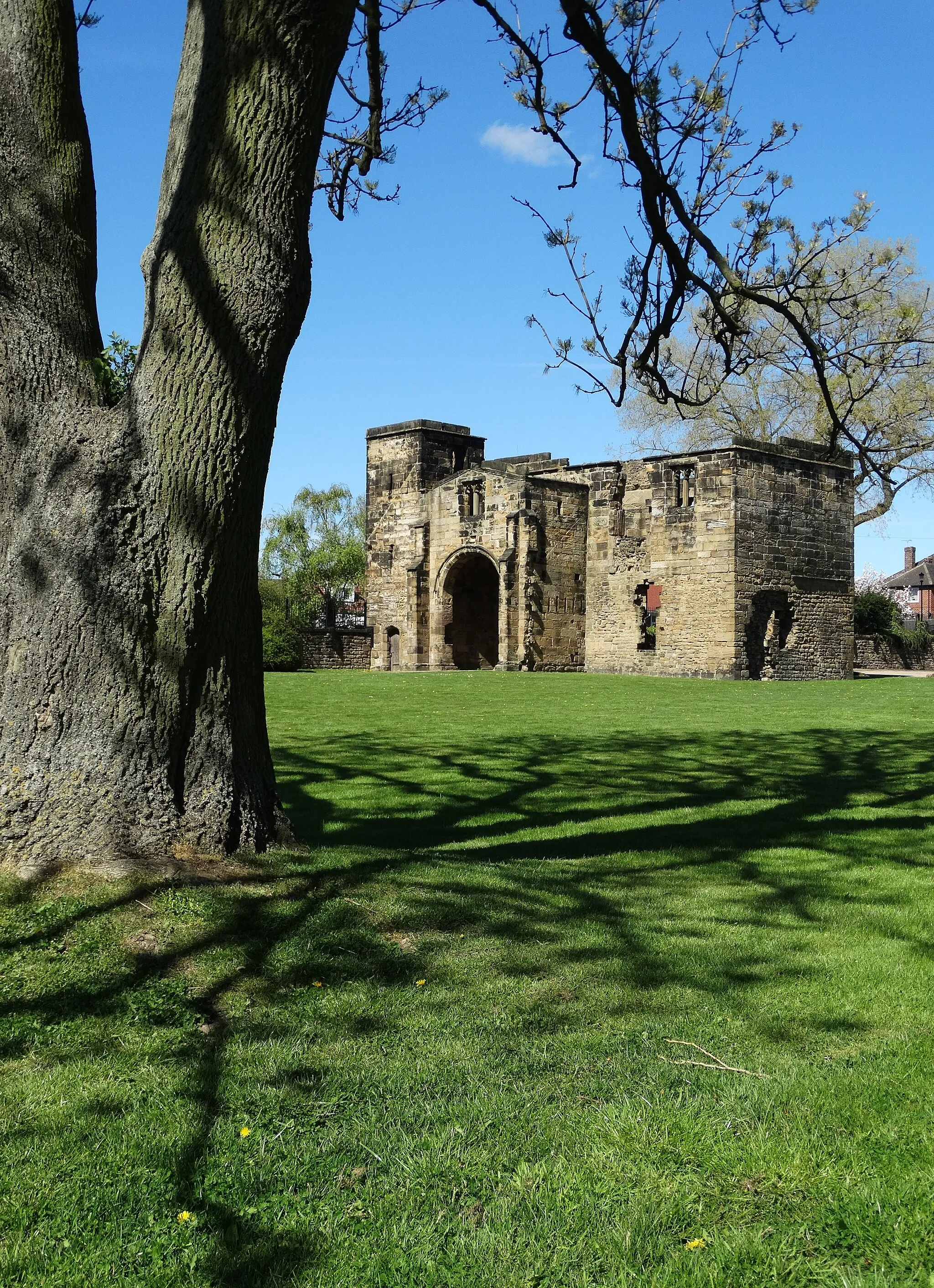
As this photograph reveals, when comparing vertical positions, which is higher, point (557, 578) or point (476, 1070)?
point (557, 578)

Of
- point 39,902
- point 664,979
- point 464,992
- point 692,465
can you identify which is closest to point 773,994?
point 664,979

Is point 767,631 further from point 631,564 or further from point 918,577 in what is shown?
point 918,577

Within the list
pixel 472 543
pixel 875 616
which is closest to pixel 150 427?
pixel 472 543

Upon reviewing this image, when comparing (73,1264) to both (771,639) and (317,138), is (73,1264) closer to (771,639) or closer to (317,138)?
(317,138)

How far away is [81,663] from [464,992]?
7.55 feet

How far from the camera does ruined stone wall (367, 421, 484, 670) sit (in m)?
38.6

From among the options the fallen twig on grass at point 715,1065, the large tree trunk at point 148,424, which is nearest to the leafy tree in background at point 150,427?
the large tree trunk at point 148,424

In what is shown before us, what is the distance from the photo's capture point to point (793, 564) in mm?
34312

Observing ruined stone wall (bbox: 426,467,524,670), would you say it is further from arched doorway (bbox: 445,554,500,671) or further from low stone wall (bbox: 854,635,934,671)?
low stone wall (bbox: 854,635,934,671)

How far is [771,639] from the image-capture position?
3412 cm

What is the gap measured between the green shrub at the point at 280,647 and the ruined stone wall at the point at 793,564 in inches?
519

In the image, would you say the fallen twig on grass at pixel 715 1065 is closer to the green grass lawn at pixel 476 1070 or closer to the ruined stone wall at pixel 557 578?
the green grass lawn at pixel 476 1070

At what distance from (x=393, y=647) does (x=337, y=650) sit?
1.92 meters

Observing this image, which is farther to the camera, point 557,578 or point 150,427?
point 557,578
